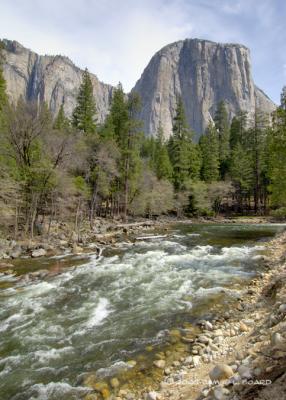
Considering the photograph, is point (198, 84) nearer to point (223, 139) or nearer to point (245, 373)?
point (223, 139)

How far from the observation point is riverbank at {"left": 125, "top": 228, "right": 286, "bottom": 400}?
10.9ft

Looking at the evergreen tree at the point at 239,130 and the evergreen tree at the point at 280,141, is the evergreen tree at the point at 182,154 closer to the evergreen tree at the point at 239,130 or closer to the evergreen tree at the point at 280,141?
the evergreen tree at the point at 239,130

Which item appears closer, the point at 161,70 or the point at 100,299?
the point at 100,299

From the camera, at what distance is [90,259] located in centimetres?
1528

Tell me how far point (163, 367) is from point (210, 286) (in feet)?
16.4

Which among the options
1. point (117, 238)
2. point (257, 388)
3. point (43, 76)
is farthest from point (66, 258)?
point (43, 76)

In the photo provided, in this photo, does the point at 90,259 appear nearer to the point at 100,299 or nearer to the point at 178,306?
the point at 100,299

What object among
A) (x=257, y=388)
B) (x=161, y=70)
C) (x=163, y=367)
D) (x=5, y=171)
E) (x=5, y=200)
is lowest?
(x=163, y=367)

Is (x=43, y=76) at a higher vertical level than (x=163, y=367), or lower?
higher

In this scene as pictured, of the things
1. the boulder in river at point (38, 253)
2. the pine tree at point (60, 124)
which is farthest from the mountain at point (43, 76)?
the boulder in river at point (38, 253)

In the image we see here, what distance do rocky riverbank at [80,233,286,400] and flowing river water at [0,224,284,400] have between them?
54 centimetres

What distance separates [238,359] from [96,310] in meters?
4.85

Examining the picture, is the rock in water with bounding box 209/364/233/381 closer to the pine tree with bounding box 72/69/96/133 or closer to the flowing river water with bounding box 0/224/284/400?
the flowing river water with bounding box 0/224/284/400

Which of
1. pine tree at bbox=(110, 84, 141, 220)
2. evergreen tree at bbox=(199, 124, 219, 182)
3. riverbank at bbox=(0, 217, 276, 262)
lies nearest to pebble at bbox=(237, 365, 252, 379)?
riverbank at bbox=(0, 217, 276, 262)
